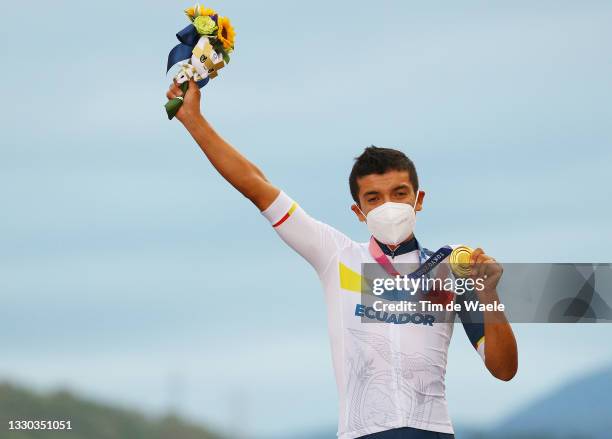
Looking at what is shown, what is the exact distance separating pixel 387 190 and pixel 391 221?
289mm

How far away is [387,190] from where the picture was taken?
8078 millimetres

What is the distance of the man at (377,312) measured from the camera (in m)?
7.61

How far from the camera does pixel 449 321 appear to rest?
7.97 m

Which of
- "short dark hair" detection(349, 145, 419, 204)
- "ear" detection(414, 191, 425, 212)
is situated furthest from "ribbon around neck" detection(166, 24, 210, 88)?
"ear" detection(414, 191, 425, 212)

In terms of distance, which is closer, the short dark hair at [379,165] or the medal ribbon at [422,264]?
the medal ribbon at [422,264]

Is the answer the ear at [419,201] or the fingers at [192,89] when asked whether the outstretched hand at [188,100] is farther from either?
the ear at [419,201]

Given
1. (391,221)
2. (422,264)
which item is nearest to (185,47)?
(391,221)

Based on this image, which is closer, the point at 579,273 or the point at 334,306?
the point at 334,306

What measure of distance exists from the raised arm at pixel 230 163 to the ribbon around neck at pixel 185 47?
42 cm

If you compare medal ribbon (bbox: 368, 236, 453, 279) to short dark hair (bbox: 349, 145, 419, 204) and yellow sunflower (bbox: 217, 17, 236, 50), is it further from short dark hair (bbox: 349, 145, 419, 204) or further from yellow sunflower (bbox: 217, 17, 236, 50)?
yellow sunflower (bbox: 217, 17, 236, 50)

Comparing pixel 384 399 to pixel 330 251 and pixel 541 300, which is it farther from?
pixel 541 300

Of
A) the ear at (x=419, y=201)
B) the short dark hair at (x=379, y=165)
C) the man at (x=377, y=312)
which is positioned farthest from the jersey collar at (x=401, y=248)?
the short dark hair at (x=379, y=165)

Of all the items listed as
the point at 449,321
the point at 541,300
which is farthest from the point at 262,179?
the point at 541,300

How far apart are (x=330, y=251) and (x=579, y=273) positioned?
288 cm
